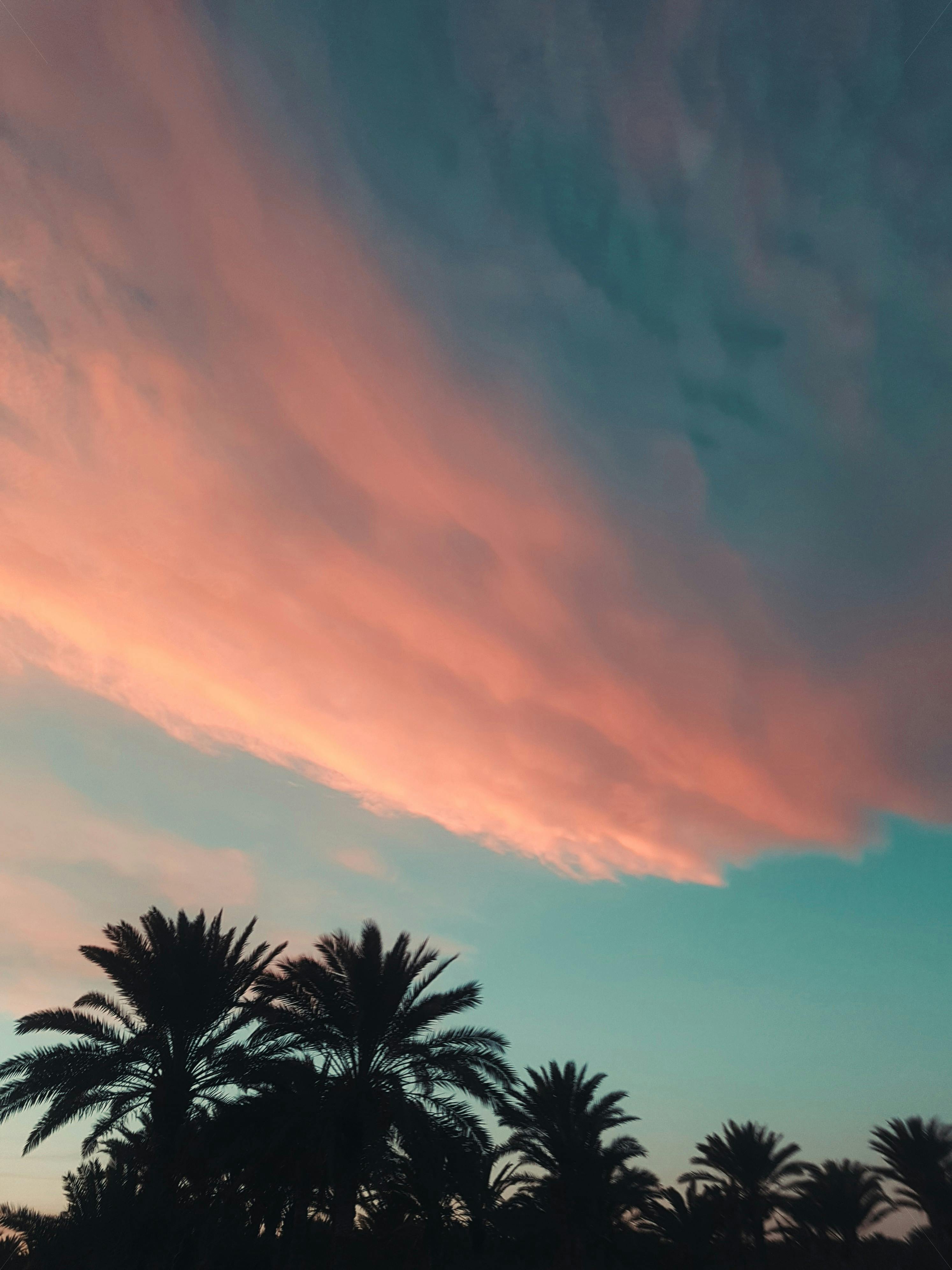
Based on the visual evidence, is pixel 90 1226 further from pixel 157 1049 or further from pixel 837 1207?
pixel 837 1207

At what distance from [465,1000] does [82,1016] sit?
9421 millimetres

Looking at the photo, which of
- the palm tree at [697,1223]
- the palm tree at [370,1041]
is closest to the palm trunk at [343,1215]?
the palm tree at [370,1041]

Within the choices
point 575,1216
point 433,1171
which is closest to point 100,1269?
point 433,1171

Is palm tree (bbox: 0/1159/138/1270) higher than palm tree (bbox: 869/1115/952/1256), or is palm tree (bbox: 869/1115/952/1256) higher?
palm tree (bbox: 869/1115/952/1256)

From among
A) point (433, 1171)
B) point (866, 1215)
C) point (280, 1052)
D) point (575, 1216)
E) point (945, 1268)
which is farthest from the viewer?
point (866, 1215)

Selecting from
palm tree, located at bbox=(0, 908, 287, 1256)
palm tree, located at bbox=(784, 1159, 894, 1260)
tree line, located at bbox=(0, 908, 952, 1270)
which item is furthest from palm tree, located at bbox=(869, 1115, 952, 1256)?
palm tree, located at bbox=(0, 908, 287, 1256)

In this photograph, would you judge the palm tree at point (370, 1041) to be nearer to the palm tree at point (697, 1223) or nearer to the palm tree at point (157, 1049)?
the palm tree at point (157, 1049)

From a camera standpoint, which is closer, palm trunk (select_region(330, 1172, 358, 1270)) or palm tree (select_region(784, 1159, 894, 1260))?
palm trunk (select_region(330, 1172, 358, 1270))

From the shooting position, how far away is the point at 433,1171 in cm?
1920

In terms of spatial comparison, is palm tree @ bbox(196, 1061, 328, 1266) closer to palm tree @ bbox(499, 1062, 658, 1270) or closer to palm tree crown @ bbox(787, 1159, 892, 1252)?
palm tree @ bbox(499, 1062, 658, 1270)

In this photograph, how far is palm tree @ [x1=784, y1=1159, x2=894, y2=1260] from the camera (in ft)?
112

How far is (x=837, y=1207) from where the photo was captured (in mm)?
34594

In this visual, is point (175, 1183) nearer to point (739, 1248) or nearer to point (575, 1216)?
point (575, 1216)

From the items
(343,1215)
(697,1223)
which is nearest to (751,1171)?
(697,1223)
